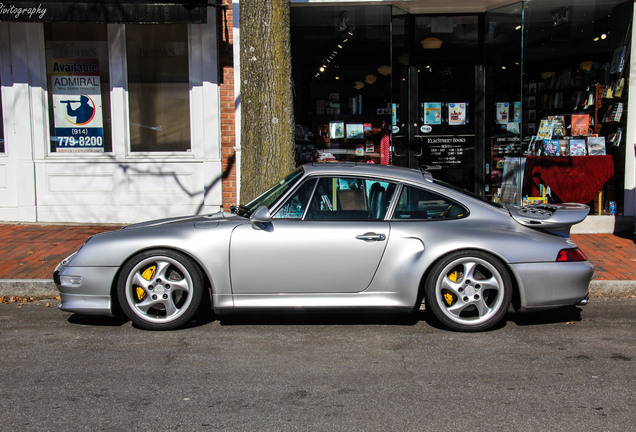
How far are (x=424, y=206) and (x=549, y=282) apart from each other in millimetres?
1129

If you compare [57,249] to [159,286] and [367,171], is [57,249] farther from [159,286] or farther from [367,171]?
[367,171]

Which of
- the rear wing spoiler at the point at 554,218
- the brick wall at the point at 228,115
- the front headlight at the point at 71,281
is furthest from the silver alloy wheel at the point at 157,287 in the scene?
the brick wall at the point at 228,115

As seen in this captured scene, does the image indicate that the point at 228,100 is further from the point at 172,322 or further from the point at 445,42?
the point at 172,322

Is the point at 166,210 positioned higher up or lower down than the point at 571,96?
lower down

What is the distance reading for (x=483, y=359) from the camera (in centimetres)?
452

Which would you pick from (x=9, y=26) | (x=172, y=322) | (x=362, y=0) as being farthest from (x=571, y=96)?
(x=9, y=26)

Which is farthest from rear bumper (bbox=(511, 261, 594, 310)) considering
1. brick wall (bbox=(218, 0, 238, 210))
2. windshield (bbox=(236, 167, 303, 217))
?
brick wall (bbox=(218, 0, 238, 210))

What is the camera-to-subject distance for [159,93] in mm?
10156

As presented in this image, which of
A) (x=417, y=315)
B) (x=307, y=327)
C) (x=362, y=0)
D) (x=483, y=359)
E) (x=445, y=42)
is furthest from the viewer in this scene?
(x=445, y=42)

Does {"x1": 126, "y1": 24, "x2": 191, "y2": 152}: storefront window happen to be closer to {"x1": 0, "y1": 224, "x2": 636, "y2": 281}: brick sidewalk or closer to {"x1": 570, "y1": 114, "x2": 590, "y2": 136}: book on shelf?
{"x1": 0, "y1": 224, "x2": 636, "y2": 281}: brick sidewalk

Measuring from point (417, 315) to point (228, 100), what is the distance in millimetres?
5451

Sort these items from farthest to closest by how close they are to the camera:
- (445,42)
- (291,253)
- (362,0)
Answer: (445,42) → (362,0) → (291,253)

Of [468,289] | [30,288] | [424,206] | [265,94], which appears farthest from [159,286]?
[265,94]

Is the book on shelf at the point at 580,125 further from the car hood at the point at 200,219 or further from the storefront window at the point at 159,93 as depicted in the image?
the car hood at the point at 200,219
